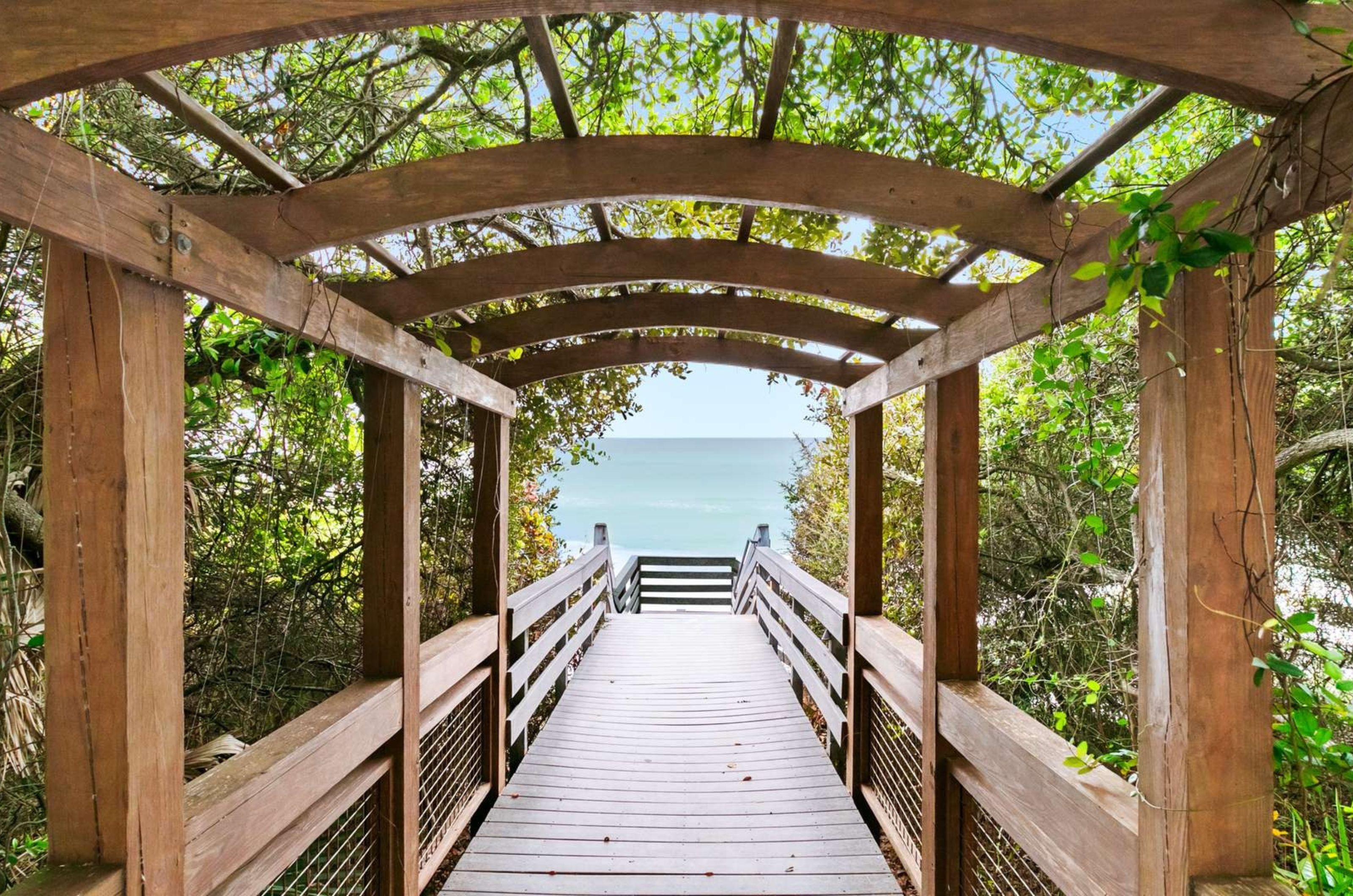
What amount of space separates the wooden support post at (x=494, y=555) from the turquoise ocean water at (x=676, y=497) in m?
11.0

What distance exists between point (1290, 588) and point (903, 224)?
2.10 meters

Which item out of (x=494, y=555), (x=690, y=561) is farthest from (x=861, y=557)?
(x=690, y=561)

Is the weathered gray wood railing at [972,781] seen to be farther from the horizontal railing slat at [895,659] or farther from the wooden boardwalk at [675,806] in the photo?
the wooden boardwalk at [675,806]

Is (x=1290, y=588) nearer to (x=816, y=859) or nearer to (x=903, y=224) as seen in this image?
(x=816, y=859)

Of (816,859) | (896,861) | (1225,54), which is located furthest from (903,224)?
(896,861)

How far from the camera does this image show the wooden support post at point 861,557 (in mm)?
2963

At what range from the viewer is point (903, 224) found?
1429 mm

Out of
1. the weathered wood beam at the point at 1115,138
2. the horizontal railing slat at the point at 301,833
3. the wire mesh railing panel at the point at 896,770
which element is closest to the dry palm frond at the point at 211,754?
the horizontal railing slat at the point at 301,833

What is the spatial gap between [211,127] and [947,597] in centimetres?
220

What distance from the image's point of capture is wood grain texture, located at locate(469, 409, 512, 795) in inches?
120

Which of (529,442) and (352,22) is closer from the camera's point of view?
(352,22)

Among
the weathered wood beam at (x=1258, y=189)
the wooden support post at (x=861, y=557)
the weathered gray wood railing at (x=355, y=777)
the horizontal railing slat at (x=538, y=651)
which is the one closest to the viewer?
the weathered wood beam at (x=1258, y=189)

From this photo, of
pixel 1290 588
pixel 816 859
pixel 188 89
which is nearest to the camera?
pixel 188 89

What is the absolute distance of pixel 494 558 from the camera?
3104 millimetres
